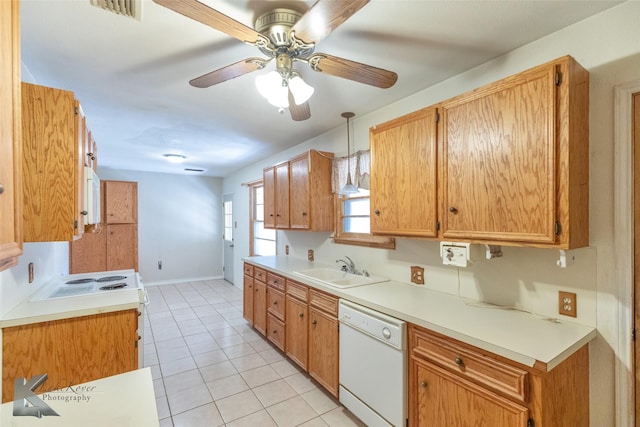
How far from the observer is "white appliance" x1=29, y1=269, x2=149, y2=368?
2.07 meters

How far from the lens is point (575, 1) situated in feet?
4.32

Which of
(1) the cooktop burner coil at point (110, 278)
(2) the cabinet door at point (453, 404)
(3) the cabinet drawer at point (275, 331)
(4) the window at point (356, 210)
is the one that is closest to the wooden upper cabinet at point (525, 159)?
(2) the cabinet door at point (453, 404)

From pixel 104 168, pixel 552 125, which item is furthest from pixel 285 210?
pixel 104 168

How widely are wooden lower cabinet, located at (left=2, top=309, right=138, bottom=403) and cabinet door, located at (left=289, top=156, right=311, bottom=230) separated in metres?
1.69

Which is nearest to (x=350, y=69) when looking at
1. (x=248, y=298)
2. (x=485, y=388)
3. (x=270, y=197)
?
(x=485, y=388)

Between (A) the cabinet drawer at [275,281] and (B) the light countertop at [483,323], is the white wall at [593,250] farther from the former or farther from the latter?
(A) the cabinet drawer at [275,281]

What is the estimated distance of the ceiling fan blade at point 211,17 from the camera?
0.97m

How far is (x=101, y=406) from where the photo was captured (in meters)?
0.94

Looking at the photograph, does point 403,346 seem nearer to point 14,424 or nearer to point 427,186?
point 427,186

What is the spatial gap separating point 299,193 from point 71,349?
7.18 feet

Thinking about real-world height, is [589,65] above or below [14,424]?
above

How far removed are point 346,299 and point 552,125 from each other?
5.07 ft

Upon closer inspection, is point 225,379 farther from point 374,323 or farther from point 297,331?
point 374,323

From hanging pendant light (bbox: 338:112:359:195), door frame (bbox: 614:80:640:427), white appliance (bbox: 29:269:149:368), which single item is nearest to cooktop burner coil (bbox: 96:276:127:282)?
white appliance (bbox: 29:269:149:368)
